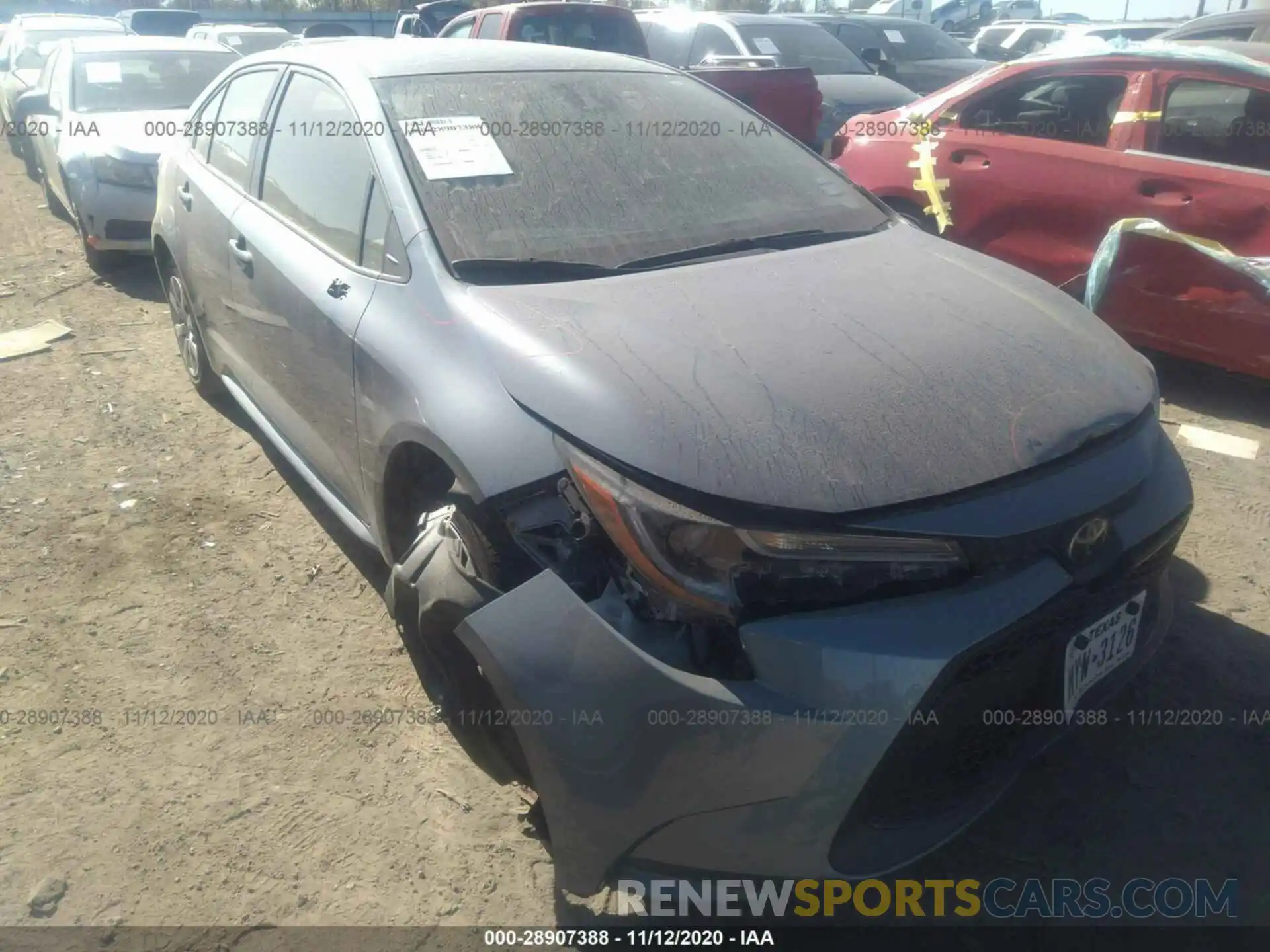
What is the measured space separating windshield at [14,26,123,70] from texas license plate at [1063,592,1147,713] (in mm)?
13576

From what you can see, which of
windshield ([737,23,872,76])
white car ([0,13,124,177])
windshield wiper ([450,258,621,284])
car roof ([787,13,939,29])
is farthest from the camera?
car roof ([787,13,939,29])

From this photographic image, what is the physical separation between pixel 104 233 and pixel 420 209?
5188 mm

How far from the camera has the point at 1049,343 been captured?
2.40 metres

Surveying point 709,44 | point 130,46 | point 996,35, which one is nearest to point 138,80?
point 130,46

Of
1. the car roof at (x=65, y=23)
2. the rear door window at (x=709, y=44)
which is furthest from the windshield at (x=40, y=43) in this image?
the rear door window at (x=709, y=44)

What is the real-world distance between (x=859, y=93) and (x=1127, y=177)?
4808mm

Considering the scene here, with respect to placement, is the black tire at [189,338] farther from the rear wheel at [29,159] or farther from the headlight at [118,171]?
the rear wheel at [29,159]

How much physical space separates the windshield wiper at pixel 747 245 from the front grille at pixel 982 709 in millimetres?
1271

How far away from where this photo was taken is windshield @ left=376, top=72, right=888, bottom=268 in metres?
2.63

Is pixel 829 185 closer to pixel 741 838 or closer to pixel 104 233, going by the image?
pixel 741 838

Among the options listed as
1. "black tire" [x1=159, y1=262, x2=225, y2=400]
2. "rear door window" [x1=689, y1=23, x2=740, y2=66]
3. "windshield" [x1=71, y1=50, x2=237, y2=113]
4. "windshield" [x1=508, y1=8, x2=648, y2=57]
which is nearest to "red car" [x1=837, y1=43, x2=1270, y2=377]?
"black tire" [x1=159, y1=262, x2=225, y2=400]

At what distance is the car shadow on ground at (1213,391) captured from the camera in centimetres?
460

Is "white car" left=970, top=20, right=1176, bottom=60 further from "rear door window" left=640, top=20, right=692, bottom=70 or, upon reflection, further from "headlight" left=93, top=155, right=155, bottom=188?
"headlight" left=93, top=155, right=155, bottom=188

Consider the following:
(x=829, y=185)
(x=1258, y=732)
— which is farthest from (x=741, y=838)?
(x=829, y=185)
